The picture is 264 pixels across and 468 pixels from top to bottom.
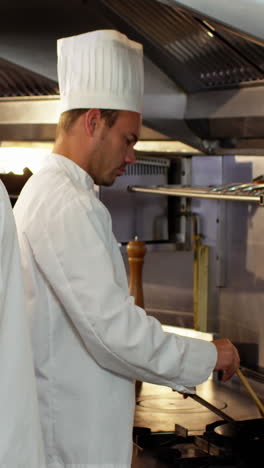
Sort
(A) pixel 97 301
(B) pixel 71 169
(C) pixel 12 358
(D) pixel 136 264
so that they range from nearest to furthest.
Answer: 1. (C) pixel 12 358
2. (A) pixel 97 301
3. (B) pixel 71 169
4. (D) pixel 136 264

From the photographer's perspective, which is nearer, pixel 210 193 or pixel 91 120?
pixel 91 120

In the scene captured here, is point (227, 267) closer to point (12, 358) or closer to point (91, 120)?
point (91, 120)

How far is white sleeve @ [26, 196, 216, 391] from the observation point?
94 cm

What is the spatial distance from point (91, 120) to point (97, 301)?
0.99 ft

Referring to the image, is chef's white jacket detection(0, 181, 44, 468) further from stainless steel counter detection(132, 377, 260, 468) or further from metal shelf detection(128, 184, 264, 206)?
metal shelf detection(128, 184, 264, 206)

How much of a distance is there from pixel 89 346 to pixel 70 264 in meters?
0.12

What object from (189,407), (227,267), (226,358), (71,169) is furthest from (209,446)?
(227,267)

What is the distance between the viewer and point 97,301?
93 cm

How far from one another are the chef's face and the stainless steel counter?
453 mm

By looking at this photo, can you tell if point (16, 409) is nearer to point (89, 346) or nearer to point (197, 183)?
point (89, 346)

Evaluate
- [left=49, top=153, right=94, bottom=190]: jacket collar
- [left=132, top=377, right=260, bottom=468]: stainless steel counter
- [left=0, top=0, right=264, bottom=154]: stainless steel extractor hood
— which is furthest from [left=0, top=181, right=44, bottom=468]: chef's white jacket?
Answer: [left=0, top=0, right=264, bottom=154]: stainless steel extractor hood

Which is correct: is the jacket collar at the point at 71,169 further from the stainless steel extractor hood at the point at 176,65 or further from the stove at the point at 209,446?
the stove at the point at 209,446

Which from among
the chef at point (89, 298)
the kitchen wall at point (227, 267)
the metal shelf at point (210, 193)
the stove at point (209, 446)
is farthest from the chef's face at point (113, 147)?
the kitchen wall at point (227, 267)

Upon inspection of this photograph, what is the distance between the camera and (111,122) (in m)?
1.10
